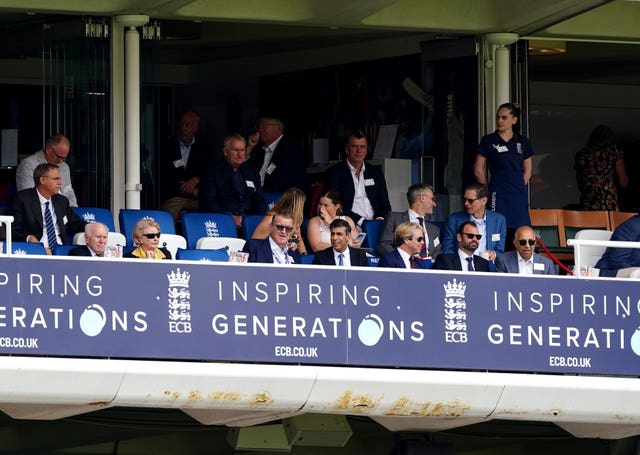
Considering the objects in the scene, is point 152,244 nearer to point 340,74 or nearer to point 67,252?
point 67,252

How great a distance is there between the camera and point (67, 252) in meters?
11.6

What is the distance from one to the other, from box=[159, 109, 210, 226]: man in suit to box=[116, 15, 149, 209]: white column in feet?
0.77

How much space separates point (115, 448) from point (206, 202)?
6.33 feet

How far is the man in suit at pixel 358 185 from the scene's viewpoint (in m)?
13.7

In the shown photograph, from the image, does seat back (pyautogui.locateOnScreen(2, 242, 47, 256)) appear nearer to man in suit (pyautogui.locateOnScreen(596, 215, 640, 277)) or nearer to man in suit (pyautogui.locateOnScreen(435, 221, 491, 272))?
man in suit (pyautogui.locateOnScreen(435, 221, 491, 272))

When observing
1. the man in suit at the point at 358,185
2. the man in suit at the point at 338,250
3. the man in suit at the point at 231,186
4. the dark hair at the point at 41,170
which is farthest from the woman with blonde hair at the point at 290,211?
the man in suit at the point at 358,185

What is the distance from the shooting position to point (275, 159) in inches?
562

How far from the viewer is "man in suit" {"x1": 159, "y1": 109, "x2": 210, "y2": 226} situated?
1423 centimetres

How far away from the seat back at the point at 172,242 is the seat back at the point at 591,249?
2.83m

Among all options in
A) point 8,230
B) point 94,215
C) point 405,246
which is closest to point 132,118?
point 94,215

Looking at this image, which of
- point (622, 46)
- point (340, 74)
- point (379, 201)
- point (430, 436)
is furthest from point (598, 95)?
point (430, 436)

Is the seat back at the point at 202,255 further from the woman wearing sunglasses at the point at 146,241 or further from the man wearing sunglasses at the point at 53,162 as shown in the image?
the man wearing sunglasses at the point at 53,162

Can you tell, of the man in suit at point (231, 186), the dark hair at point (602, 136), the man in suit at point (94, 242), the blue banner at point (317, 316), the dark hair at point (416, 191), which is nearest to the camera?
the blue banner at point (317, 316)

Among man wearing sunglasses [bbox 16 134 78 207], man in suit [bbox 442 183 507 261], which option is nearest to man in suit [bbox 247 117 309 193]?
man wearing sunglasses [bbox 16 134 78 207]
